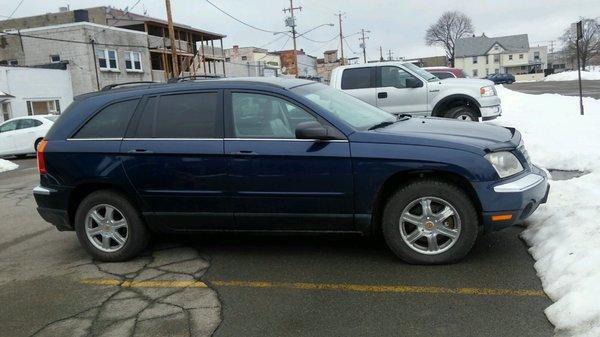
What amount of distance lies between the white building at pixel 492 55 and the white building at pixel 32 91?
8478 cm

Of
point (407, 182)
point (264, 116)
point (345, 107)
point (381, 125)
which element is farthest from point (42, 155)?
point (407, 182)

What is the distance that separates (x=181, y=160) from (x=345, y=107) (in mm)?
1631

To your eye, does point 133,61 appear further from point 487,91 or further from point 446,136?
point 446,136

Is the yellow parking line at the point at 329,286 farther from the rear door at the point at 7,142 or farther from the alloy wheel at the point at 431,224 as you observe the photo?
the rear door at the point at 7,142

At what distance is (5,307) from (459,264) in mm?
3769

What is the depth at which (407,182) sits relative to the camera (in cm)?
468

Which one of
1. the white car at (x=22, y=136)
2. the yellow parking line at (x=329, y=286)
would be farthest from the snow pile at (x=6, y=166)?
the yellow parking line at (x=329, y=286)

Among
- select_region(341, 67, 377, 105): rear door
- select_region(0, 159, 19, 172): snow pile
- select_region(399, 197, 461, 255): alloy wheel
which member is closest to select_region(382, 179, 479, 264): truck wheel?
select_region(399, 197, 461, 255): alloy wheel

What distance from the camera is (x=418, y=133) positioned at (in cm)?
474

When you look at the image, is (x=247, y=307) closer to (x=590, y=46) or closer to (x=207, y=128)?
(x=207, y=128)

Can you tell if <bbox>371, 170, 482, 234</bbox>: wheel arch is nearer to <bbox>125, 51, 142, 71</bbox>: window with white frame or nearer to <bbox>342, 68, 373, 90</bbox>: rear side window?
<bbox>342, 68, 373, 90</bbox>: rear side window

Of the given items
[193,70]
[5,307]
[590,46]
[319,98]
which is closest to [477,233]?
[319,98]

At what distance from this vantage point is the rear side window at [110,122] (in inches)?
210

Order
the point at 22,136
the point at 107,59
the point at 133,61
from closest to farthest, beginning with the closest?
the point at 22,136
the point at 107,59
the point at 133,61
